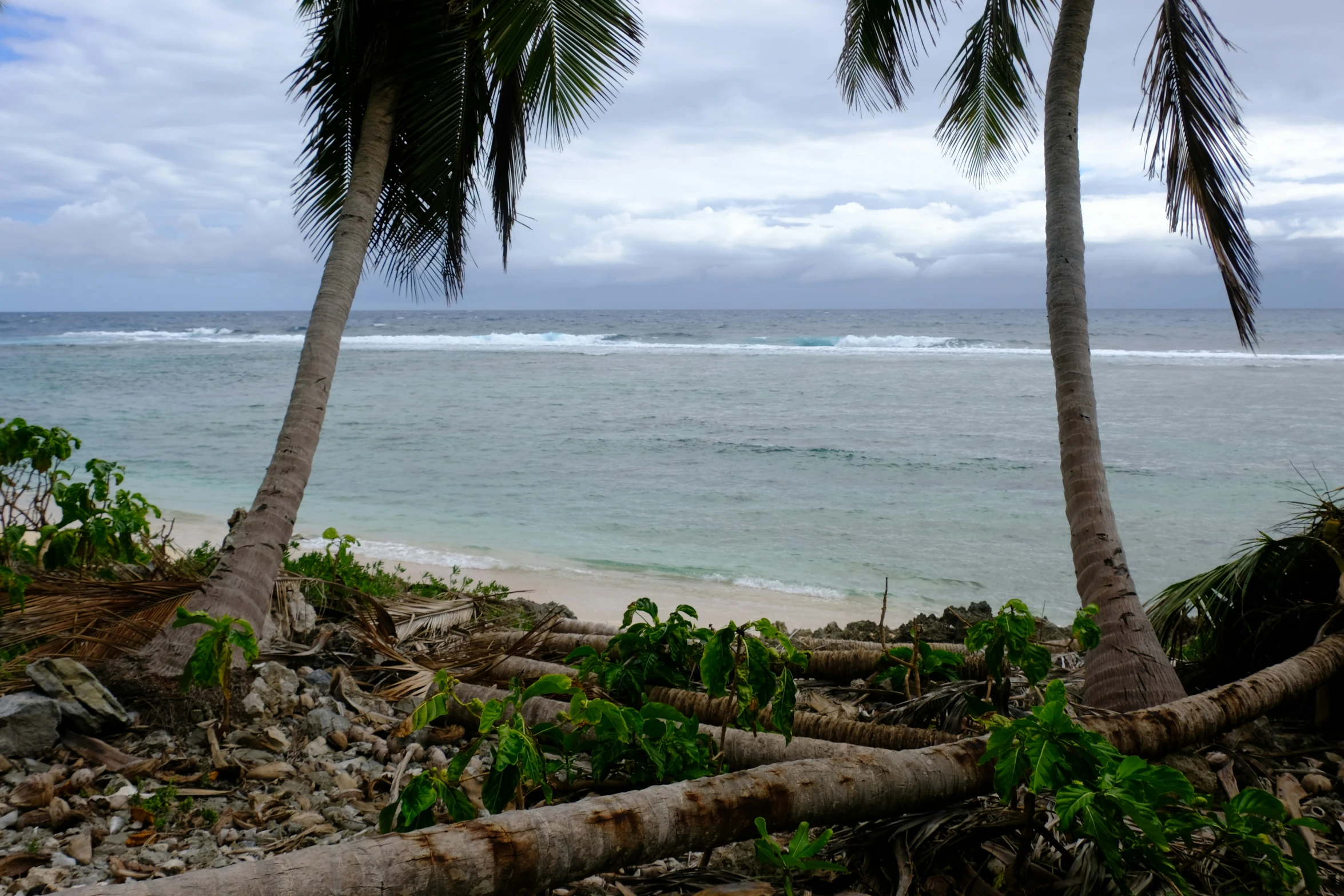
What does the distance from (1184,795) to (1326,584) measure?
7.52 feet

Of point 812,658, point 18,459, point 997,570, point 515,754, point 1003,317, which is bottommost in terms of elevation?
point 997,570

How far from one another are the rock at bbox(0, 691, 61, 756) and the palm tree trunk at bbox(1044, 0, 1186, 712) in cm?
367

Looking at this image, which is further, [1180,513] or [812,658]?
[1180,513]

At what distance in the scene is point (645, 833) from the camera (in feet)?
6.46

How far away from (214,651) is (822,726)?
6.58 ft

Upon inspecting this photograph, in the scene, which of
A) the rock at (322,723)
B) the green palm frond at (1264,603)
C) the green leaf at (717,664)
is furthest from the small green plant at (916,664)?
the rock at (322,723)

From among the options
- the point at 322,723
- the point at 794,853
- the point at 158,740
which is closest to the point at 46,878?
the point at 158,740

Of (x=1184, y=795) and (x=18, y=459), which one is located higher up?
(x=18, y=459)

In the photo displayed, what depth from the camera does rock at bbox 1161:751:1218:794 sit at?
9.26ft

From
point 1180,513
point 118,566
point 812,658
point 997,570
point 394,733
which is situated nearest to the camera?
point 394,733

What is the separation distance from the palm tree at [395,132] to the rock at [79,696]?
252 millimetres

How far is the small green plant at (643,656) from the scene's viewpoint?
2.88 metres

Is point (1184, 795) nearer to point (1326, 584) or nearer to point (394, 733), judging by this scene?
point (1326, 584)

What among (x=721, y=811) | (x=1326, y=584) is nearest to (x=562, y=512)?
(x=1326, y=584)
